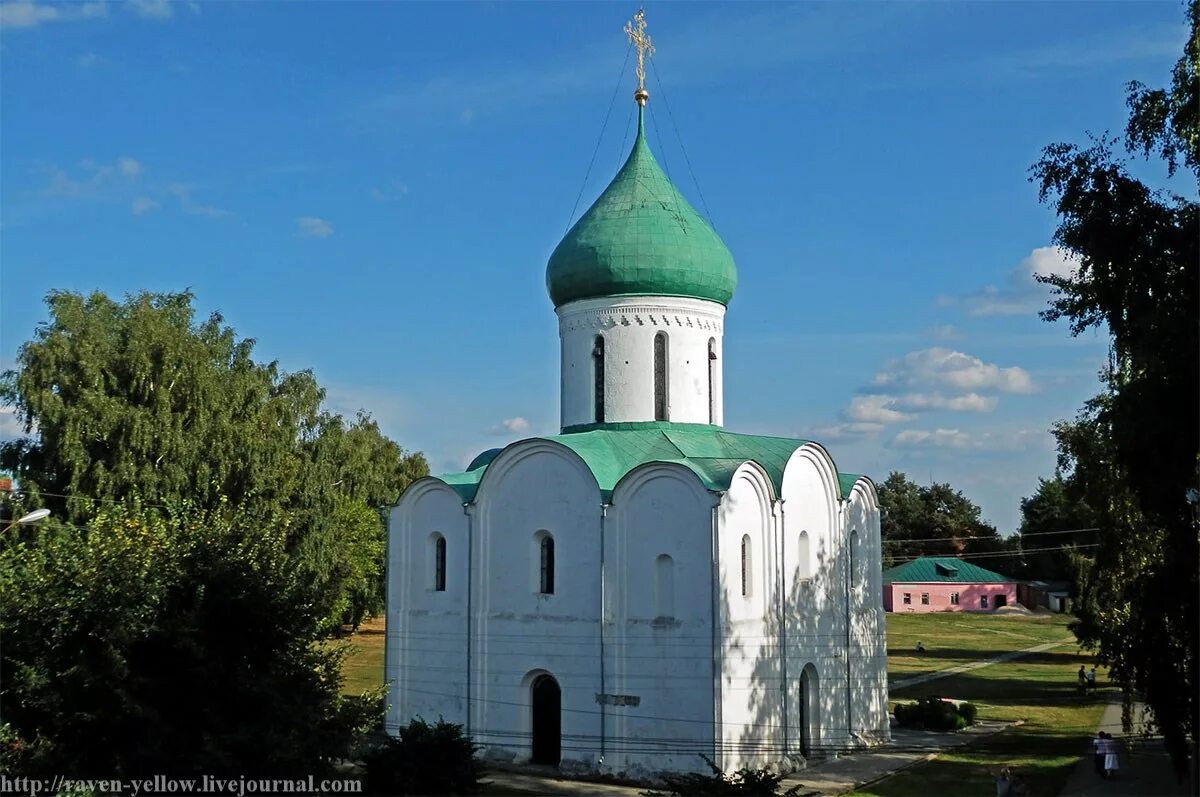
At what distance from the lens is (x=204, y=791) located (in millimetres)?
11062

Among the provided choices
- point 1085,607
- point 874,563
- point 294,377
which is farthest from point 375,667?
point 1085,607

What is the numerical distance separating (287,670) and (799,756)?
30.8ft

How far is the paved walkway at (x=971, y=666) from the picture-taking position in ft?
98.3

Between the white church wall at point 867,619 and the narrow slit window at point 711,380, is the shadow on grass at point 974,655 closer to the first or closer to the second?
the white church wall at point 867,619

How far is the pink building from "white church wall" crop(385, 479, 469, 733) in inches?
1712

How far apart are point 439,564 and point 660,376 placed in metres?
5.20

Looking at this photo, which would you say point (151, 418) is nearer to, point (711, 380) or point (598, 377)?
point (598, 377)

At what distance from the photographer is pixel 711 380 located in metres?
20.5

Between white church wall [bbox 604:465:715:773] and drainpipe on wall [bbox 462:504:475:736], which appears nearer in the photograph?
white church wall [bbox 604:465:715:773]

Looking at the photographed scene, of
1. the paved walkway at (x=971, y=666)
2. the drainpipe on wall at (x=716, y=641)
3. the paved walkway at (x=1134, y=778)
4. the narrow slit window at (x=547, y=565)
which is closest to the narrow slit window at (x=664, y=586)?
the drainpipe on wall at (x=716, y=641)

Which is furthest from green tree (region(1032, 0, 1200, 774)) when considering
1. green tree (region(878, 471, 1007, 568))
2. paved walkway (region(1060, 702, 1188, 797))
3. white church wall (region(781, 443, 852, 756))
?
green tree (region(878, 471, 1007, 568))

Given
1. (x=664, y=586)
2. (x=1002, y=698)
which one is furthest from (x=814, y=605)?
(x=1002, y=698)

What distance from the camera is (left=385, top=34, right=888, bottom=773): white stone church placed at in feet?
55.4

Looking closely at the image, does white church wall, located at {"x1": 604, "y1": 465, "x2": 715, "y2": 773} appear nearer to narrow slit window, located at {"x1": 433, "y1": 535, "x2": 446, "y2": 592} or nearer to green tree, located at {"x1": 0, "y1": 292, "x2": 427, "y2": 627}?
narrow slit window, located at {"x1": 433, "y1": 535, "x2": 446, "y2": 592}
